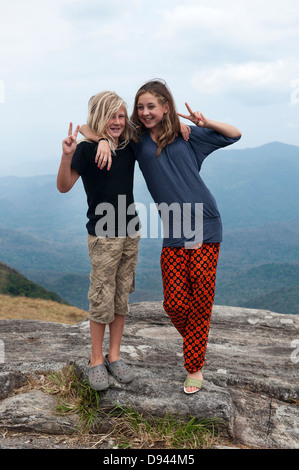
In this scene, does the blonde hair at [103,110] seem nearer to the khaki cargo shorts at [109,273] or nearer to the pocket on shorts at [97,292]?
the khaki cargo shorts at [109,273]

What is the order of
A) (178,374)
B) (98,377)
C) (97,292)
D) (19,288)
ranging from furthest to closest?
(19,288) < (178,374) < (98,377) < (97,292)

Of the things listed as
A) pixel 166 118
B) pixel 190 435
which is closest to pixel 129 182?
pixel 166 118

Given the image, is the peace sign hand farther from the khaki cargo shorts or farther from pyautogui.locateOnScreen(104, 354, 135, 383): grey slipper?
pyautogui.locateOnScreen(104, 354, 135, 383): grey slipper

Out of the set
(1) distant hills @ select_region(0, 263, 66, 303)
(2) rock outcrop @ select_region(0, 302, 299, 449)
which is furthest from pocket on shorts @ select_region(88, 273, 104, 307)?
(1) distant hills @ select_region(0, 263, 66, 303)

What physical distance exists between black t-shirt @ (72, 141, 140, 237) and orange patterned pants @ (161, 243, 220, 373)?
64 cm

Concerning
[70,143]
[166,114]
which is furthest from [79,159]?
[166,114]

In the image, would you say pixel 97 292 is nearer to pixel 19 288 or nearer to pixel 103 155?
pixel 103 155

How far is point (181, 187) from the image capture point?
5082 mm

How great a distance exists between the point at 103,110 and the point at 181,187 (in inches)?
46.9

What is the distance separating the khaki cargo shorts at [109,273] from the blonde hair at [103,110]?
1065mm

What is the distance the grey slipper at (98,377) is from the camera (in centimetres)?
518

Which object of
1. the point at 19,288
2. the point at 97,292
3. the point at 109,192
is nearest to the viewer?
the point at 109,192

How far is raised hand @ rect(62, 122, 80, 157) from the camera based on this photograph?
471 centimetres
